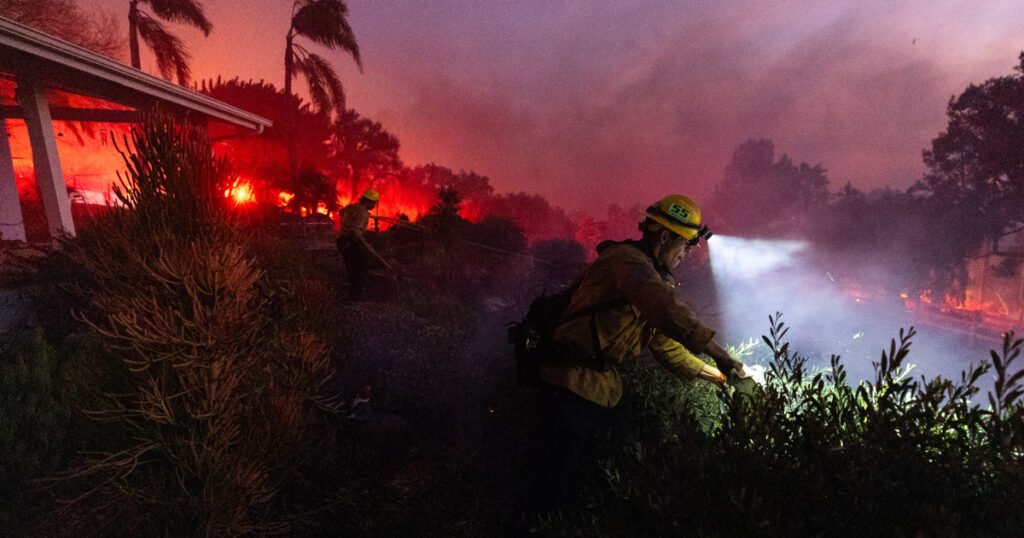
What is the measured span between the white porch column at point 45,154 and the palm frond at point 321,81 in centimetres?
1147

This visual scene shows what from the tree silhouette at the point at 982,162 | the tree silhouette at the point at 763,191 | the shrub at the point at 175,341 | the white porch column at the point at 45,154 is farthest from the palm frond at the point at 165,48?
the tree silhouette at the point at 763,191

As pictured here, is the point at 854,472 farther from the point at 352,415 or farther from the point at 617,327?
the point at 352,415

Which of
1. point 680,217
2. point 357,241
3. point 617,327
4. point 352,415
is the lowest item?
point 352,415

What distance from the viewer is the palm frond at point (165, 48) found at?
14492mm

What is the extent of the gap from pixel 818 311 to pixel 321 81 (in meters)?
42.4

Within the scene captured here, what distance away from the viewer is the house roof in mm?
5363

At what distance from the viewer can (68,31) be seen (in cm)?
1598

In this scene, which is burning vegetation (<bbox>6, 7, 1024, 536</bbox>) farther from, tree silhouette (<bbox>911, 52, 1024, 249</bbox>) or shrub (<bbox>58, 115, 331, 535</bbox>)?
tree silhouette (<bbox>911, 52, 1024, 249</bbox>)

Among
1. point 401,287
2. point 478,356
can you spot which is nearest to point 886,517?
point 478,356

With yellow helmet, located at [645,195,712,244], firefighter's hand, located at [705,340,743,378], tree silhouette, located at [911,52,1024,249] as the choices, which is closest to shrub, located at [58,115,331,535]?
yellow helmet, located at [645,195,712,244]

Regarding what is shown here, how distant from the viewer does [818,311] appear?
119 ft

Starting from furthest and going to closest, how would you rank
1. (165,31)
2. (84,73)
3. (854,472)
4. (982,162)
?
(982,162), (165,31), (84,73), (854,472)

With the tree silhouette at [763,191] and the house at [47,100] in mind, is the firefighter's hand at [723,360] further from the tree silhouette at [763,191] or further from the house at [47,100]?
the tree silhouette at [763,191]

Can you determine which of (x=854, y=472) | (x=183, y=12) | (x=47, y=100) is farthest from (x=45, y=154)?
(x=183, y=12)
